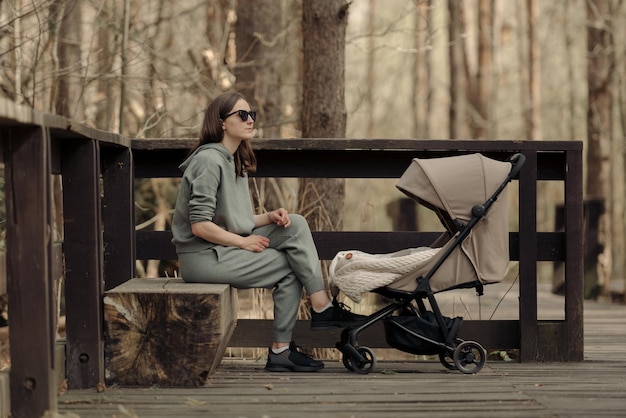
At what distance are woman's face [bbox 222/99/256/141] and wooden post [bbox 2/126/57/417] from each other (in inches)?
56.5

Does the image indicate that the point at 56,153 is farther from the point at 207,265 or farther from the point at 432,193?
the point at 432,193

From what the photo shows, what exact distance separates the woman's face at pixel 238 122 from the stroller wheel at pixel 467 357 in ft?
5.09

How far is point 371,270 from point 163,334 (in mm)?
1106

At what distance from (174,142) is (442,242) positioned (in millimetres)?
1593

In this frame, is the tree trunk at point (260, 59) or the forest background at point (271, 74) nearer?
the forest background at point (271, 74)

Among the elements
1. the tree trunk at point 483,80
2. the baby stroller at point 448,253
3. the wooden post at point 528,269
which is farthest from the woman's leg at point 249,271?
the tree trunk at point 483,80

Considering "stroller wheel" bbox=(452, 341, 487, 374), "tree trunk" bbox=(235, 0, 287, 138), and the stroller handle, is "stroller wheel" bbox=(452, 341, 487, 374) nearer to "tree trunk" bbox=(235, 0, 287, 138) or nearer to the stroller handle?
the stroller handle

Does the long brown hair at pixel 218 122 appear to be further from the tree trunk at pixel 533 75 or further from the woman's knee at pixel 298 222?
the tree trunk at pixel 533 75

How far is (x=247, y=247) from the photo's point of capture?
5.57 meters

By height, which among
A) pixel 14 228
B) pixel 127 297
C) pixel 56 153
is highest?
pixel 56 153

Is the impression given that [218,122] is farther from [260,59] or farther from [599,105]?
[599,105]

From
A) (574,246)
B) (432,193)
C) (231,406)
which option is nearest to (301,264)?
(432,193)

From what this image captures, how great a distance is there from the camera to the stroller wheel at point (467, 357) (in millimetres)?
5652

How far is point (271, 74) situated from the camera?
12383mm
